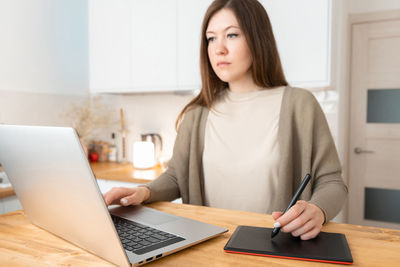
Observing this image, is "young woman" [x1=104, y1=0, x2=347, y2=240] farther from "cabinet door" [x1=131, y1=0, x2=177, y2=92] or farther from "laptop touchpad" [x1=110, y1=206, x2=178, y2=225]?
"cabinet door" [x1=131, y1=0, x2=177, y2=92]

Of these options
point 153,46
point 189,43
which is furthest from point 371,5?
point 153,46

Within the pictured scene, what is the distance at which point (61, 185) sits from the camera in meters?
0.59

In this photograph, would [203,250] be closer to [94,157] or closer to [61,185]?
[61,185]

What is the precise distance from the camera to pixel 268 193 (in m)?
1.20

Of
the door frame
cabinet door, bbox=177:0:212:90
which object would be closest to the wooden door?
the door frame

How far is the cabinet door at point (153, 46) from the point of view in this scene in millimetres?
2516

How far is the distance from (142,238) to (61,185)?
0.18 m

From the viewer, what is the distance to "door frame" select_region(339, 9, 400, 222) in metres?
2.60

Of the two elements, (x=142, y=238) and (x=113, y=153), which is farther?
(x=113, y=153)

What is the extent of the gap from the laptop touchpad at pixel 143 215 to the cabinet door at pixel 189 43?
164 centimetres

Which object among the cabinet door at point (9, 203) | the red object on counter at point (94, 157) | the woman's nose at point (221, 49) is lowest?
the cabinet door at point (9, 203)

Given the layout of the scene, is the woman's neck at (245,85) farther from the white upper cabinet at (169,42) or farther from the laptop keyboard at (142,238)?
the white upper cabinet at (169,42)

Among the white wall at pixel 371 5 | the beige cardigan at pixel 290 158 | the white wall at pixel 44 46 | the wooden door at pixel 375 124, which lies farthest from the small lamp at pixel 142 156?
the white wall at pixel 371 5

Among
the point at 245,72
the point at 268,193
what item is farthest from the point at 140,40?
the point at 268,193
